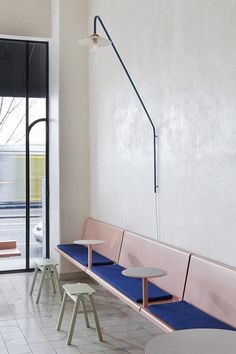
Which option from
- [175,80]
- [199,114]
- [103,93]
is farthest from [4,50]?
[199,114]

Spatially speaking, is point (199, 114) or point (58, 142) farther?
point (58, 142)

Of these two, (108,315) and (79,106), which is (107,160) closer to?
(79,106)

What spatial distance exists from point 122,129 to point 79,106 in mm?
1525

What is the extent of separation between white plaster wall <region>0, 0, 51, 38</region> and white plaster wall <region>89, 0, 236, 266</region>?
4.10 feet

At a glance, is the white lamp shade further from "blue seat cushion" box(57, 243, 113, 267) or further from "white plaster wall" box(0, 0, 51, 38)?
"white plaster wall" box(0, 0, 51, 38)

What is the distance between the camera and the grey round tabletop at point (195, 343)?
82.5 inches

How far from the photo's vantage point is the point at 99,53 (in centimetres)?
641

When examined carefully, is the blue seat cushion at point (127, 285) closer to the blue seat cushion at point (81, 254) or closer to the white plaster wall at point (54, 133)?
the blue seat cushion at point (81, 254)

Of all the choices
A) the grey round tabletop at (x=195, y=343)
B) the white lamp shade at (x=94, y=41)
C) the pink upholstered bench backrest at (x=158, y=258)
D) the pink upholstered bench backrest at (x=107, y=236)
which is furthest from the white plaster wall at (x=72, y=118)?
the grey round tabletop at (x=195, y=343)

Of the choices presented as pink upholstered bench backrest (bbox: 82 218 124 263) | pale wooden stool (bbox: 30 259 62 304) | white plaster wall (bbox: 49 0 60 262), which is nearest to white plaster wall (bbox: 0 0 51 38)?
white plaster wall (bbox: 49 0 60 262)

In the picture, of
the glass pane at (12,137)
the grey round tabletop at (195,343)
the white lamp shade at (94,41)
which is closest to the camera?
the grey round tabletop at (195,343)

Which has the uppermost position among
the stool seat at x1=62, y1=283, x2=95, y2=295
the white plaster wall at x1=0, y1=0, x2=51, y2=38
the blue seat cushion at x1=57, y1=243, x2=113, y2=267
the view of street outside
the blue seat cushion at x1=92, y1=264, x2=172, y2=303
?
the white plaster wall at x1=0, y1=0, x2=51, y2=38

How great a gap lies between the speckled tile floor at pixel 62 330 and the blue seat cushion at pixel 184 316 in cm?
76

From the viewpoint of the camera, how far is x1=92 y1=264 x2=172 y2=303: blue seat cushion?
384 centimetres
